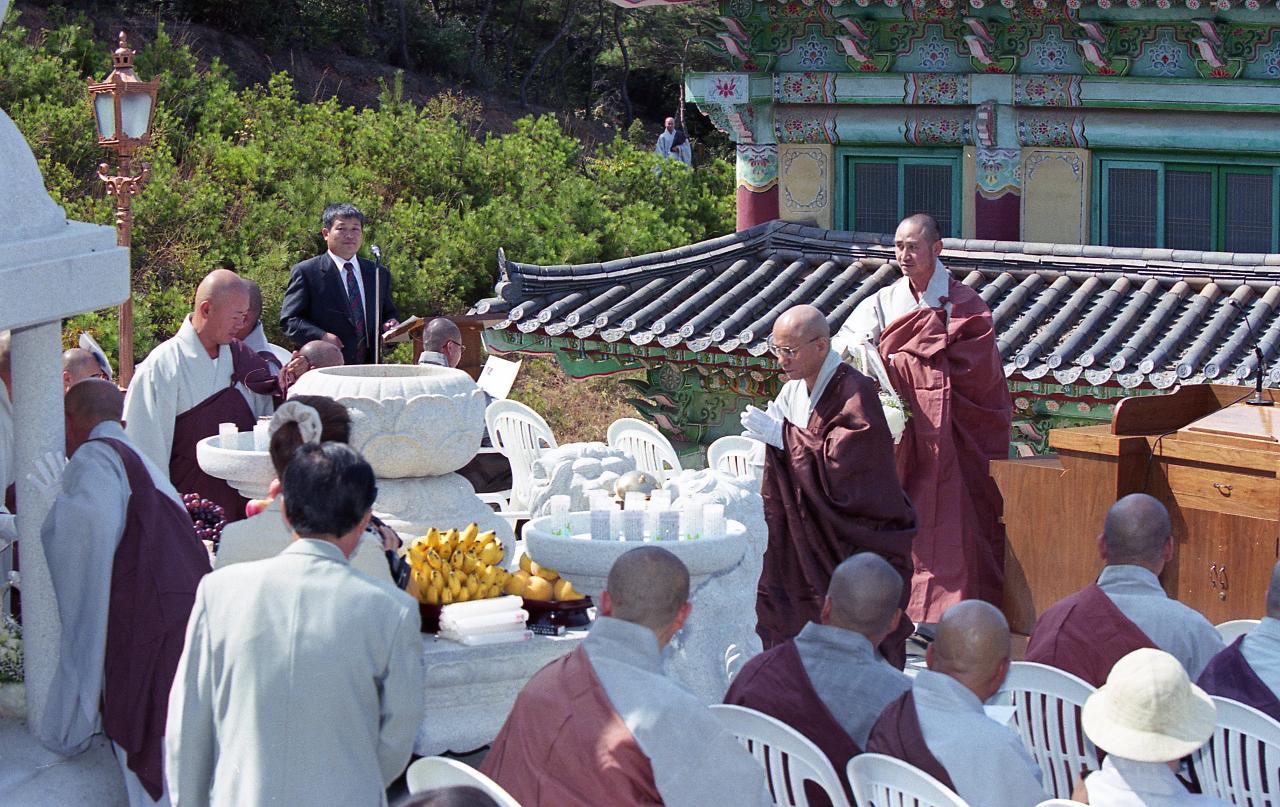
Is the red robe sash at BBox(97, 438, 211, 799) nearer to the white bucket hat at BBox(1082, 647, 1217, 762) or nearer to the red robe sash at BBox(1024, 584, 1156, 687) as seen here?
the red robe sash at BBox(1024, 584, 1156, 687)

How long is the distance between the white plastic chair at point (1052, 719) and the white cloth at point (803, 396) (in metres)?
1.84

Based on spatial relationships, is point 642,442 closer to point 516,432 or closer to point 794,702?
point 516,432

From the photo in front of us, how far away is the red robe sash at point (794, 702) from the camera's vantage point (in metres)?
3.93

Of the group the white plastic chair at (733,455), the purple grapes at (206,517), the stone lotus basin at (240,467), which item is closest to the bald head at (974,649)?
the stone lotus basin at (240,467)

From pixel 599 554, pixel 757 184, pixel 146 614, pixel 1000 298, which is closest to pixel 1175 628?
pixel 599 554

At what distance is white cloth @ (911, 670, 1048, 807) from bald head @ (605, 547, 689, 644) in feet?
2.00

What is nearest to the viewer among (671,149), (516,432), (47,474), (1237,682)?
(1237,682)

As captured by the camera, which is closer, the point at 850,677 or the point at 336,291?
the point at 850,677

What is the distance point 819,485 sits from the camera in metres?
6.18

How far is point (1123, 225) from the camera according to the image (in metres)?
10.4

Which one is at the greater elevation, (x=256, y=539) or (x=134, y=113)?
(x=134, y=113)

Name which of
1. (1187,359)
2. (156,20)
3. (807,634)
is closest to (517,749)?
(807,634)

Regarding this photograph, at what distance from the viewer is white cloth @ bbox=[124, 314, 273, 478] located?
6.02 metres

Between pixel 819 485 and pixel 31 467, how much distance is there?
2.77 metres
